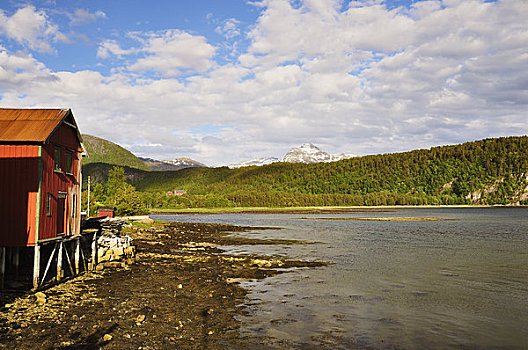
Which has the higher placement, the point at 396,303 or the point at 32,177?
the point at 32,177

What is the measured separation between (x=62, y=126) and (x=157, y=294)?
13964 mm

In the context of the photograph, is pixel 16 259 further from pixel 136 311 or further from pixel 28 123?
pixel 136 311

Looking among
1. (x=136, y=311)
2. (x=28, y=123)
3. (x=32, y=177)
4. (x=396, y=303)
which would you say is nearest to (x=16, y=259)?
(x=32, y=177)

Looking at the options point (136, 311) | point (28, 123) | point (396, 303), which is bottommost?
point (396, 303)

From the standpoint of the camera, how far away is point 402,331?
19750 mm

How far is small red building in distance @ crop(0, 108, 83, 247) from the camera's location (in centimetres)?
2478

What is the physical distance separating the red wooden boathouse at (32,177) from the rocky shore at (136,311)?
3.92 m

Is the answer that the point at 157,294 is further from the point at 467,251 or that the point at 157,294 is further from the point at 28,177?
the point at 467,251

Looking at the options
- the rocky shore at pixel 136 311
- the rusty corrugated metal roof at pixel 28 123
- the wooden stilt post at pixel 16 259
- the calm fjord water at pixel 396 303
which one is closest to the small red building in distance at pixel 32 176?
the rusty corrugated metal roof at pixel 28 123

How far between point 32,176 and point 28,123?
4.19m

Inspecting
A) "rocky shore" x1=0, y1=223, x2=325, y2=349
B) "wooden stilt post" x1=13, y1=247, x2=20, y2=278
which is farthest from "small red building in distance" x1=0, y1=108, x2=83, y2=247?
"rocky shore" x1=0, y1=223, x2=325, y2=349

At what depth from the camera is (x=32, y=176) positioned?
25094 millimetres

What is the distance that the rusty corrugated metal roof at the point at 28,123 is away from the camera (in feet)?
83.1

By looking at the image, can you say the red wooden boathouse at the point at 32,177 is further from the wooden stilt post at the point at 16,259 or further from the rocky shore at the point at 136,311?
the rocky shore at the point at 136,311
